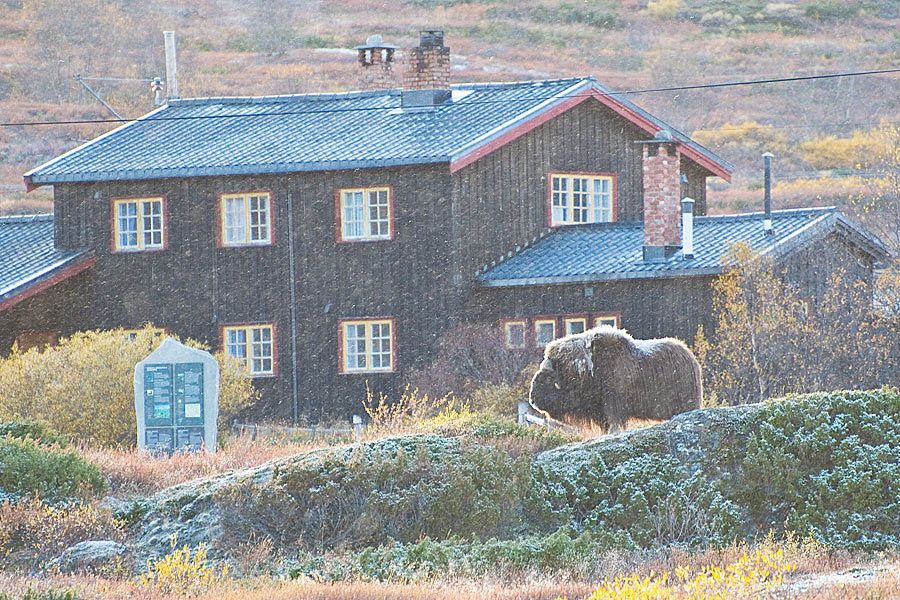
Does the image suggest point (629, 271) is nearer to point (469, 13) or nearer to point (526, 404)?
point (526, 404)

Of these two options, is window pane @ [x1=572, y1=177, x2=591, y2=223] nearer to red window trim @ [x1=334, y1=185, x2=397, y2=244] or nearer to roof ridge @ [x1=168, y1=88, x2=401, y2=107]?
red window trim @ [x1=334, y1=185, x2=397, y2=244]

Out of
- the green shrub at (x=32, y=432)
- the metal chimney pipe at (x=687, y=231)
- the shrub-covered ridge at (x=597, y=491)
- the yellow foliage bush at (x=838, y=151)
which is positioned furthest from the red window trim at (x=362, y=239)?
the yellow foliage bush at (x=838, y=151)

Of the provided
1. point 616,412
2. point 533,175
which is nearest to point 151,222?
point 533,175

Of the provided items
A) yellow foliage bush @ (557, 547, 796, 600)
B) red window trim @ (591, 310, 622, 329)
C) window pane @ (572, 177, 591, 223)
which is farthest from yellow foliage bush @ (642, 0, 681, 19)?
yellow foliage bush @ (557, 547, 796, 600)

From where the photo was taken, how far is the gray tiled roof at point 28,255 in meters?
28.5

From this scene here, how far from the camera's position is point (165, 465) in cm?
1722

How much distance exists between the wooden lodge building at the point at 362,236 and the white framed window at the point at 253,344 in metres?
0.04

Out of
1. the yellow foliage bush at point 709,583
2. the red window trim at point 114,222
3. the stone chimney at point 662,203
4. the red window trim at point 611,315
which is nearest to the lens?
the yellow foliage bush at point 709,583

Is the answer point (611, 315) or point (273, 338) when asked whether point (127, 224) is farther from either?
point (611, 315)

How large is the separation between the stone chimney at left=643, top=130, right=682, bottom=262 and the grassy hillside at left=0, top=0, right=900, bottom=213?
32.1 m

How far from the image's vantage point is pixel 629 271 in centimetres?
2630

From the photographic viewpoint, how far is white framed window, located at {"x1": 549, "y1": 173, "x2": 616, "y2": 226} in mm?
30047

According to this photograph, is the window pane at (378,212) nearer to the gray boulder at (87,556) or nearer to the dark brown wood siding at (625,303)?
the dark brown wood siding at (625,303)

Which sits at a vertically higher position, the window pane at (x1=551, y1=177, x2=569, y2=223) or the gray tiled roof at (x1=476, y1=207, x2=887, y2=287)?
the window pane at (x1=551, y1=177, x2=569, y2=223)
